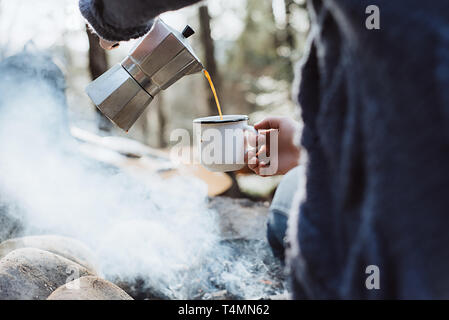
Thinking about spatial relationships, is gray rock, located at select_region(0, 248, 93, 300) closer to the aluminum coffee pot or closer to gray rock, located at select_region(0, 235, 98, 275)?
gray rock, located at select_region(0, 235, 98, 275)

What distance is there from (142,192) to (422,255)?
2628mm

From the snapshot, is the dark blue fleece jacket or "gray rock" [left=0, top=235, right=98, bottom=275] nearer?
the dark blue fleece jacket

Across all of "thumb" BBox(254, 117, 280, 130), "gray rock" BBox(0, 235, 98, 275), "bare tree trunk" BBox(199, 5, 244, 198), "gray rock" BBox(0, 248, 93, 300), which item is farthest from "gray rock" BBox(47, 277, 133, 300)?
"bare tree trunk" BBox(199, 5, 244, 198)

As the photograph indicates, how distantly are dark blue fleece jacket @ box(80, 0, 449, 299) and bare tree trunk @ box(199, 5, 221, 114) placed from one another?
527 centimetres

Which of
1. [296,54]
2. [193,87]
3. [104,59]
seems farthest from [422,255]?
[193,87]

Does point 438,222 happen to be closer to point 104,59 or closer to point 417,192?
point 417,192

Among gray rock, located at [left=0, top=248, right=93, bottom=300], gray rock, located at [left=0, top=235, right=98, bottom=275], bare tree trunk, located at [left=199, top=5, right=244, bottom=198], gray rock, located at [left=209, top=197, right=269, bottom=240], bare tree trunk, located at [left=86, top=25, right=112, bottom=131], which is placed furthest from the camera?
bare tree trunk, located at [left=199, top=5, right=244, bottom=198]

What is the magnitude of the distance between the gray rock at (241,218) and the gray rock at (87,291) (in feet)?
4.74

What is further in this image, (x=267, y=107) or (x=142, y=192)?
(x=267, y=107)

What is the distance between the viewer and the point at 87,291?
4.08 ft

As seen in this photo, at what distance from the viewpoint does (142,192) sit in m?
3.04

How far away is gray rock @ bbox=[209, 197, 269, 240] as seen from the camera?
2.88 m

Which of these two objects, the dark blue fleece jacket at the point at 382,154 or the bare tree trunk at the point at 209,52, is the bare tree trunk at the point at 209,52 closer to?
the bare tree trunk at the point at 209,52

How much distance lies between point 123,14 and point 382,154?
76 centimetres
